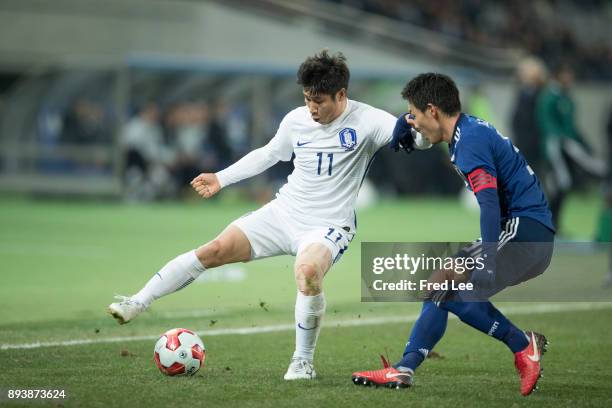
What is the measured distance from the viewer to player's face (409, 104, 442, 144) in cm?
616

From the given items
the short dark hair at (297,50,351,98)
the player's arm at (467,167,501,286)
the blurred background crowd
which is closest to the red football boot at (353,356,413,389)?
the player's arm at (467,167,501,286)

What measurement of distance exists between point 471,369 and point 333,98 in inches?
78.6

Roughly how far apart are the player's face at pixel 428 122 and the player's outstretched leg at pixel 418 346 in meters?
0.95

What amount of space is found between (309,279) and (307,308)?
18 centimetres

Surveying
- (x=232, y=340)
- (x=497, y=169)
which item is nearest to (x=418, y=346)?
(x=497, y=169)

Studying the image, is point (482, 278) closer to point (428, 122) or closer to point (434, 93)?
point (428, 122)

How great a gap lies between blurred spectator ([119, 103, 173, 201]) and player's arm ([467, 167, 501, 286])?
700 inches

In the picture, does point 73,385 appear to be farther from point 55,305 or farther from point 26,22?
point 26,22

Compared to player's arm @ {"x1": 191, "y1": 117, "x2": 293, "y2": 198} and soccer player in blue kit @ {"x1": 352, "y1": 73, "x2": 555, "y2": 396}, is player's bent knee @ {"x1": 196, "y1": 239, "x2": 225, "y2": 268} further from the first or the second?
A: soccer player in blue kit @ {"x1": 352, "y1": 73, "x2": 555, "y2": 396}

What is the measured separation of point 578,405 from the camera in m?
5.92

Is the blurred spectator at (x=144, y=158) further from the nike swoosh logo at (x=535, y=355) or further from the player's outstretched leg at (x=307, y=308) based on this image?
the nike swoosh logo at (x=535, y=355)

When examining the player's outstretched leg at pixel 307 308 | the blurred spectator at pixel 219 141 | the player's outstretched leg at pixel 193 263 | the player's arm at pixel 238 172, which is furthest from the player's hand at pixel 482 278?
the blurred spectator at pixel 219 141

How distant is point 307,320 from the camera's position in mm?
6535

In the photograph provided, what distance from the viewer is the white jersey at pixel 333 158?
6.92 meters
